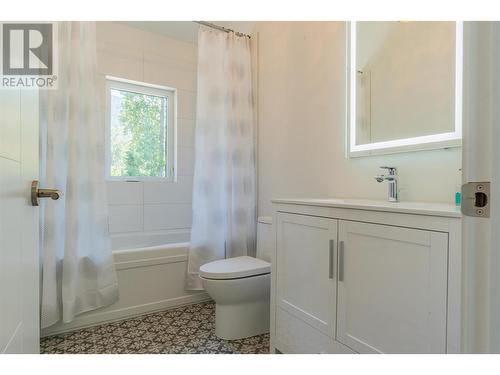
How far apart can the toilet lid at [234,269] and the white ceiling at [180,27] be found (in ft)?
6.72

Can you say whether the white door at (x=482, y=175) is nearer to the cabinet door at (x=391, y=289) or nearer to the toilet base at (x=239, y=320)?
the cabinet door at (x=391, y=289)

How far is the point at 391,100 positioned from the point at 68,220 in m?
2.05

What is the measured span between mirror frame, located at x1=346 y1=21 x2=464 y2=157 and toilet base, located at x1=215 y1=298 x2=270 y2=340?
115 cm

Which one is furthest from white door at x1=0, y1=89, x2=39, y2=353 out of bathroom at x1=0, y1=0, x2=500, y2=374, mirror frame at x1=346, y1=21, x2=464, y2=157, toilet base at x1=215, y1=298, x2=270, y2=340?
mirror frame at x1=346, y1=21, x2=464, y2=157

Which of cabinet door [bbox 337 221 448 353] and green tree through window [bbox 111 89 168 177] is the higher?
green tree through window [bbox 111 89 168 177]

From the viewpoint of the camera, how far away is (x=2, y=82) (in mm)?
→ 593

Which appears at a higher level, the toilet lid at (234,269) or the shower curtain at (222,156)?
the shower curtain at (222,156)

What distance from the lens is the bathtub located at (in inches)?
82.9

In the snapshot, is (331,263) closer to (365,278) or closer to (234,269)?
(365,278)

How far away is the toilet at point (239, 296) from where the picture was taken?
1866mm

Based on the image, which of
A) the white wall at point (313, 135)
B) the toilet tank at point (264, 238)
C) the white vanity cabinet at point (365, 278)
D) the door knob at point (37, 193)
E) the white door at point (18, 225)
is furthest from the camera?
the toilet tank at point (264, 238)

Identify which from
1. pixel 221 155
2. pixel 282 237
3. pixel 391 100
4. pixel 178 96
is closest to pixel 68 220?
pixel 221 155

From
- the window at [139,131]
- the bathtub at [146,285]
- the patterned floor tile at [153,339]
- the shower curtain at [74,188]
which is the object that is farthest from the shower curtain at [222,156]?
the window at [139,131]

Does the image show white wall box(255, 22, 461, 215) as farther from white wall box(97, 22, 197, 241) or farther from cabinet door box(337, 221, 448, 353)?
→ white wall box(97, 22, 197, 241)
